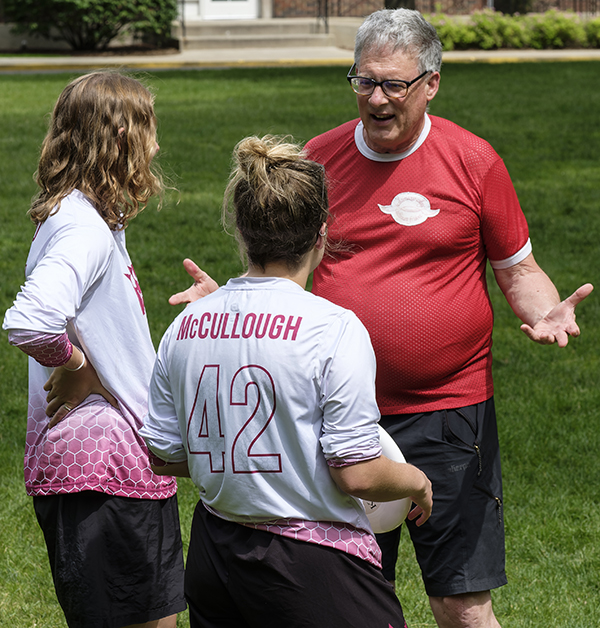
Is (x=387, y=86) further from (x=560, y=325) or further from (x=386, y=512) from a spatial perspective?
(x=386, y=512)

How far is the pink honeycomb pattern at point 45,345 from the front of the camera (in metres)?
2.30

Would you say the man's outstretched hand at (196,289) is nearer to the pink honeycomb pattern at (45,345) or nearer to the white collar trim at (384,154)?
the pink honeycomb pattern at (45,345)

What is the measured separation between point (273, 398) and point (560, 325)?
1.27 m

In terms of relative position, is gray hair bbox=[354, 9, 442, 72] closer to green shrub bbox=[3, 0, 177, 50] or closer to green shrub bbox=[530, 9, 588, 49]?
green shrub bbox=[3, 0, 177, 50]

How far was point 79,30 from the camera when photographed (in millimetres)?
24344

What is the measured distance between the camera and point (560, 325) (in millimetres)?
2848

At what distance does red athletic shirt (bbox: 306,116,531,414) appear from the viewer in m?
2.93

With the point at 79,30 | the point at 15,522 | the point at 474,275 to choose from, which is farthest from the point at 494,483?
the point at 79,30

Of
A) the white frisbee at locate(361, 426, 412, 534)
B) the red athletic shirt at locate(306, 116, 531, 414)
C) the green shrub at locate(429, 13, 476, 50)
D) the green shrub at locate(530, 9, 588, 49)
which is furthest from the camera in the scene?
the green shrub at locate(530, 9, 588, 49)

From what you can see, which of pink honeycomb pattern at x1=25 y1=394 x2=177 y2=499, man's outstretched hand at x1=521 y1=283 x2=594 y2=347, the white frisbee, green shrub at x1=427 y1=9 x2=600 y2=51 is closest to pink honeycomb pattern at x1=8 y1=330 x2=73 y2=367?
pink honeycomb pattern at x1=25 y1=394 x2=177 y2=499

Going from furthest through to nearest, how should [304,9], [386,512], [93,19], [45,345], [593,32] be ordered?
[304,9], [593,32], [93,19], [386,512], [45,345]

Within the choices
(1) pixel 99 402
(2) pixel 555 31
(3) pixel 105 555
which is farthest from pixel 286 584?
(2) pixel 555 31

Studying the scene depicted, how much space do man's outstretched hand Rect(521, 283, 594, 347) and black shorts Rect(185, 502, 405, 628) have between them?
41.8 inches

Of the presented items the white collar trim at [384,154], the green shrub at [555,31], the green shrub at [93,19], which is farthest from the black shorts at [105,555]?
the green shrub at [555,31]
